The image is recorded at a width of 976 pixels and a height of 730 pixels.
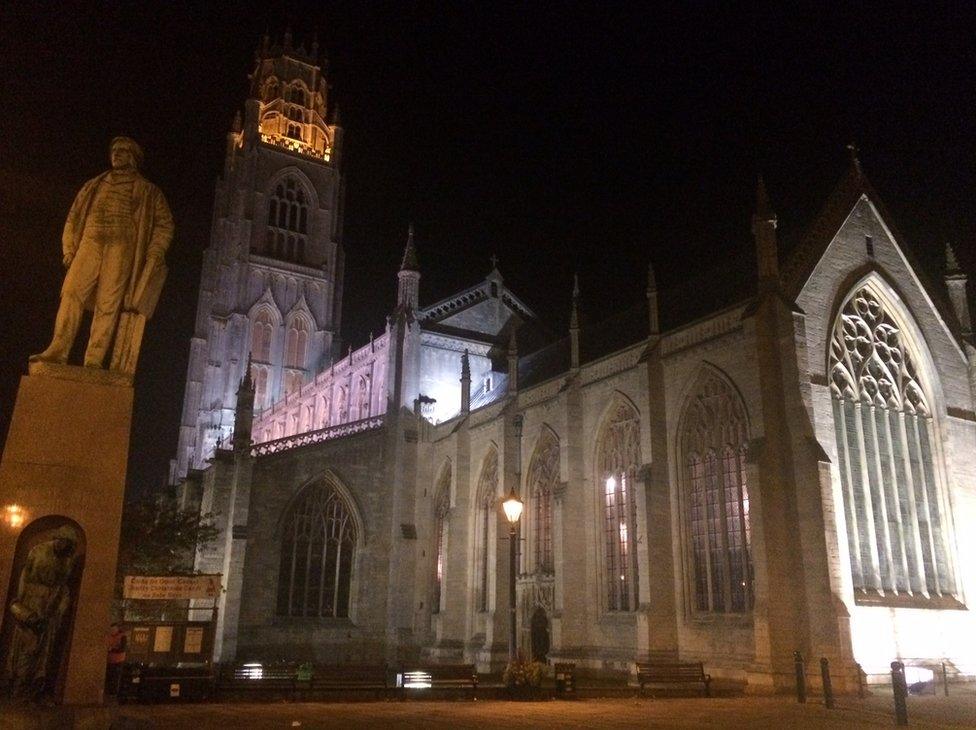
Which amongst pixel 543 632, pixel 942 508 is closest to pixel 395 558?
pixel 543 632

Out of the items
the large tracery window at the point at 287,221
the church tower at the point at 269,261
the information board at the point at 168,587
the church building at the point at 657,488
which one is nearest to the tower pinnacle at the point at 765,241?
the church building at the point at 657,488

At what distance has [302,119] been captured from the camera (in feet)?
234

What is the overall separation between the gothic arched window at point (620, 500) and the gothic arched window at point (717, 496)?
2626 millimetres

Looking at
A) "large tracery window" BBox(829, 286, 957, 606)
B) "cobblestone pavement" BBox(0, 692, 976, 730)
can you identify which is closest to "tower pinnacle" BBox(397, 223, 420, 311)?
"large tracery window" BBox(829, 286, 957, 606)

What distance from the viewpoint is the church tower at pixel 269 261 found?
60531mm

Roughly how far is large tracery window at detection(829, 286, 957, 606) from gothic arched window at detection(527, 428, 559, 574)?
1158cm

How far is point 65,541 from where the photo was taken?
8.34 meters

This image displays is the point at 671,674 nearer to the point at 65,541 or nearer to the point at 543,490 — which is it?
the point at 543,490

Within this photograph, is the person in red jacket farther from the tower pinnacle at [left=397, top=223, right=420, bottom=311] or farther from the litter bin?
the tower pinnacle at [left=397, top=223, right=420, bottom=311]

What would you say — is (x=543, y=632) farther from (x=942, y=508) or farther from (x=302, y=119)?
(x=302, y=119)

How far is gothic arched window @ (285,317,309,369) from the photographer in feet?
205

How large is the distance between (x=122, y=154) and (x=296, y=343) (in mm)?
53899

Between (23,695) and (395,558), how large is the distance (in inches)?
1190

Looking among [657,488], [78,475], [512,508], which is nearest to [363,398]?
[657,488]
